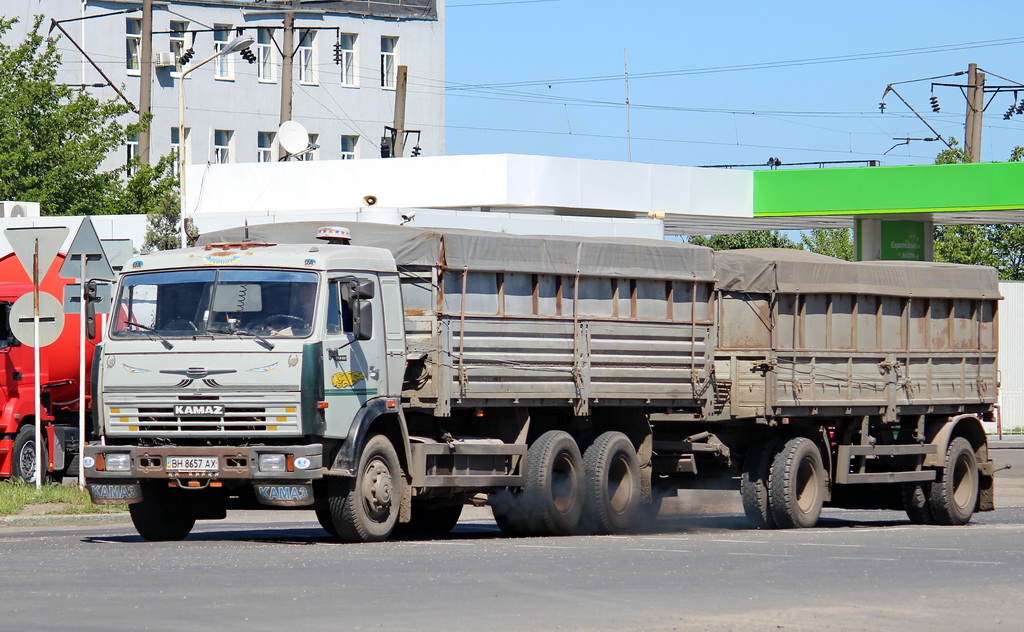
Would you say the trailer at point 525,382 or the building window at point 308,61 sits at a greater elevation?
the building window at point 308,61

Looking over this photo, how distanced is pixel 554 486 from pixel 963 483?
6.30 meters

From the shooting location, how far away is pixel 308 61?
7044 cm

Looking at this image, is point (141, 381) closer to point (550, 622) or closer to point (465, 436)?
point (465, 436)

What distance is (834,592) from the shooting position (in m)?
11.5

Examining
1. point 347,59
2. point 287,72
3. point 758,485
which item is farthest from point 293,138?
point 347,59

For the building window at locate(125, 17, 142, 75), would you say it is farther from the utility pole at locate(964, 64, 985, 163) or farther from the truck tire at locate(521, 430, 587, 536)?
the truck tire at locate(521, 430, 587, 536)

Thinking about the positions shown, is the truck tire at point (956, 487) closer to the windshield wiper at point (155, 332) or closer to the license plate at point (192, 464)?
the license plate at point (192, 464)

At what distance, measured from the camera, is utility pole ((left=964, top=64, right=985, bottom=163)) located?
170ft

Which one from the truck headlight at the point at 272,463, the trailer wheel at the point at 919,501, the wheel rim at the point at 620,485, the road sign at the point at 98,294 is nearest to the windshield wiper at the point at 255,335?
the truck headlight at the point at 272,463

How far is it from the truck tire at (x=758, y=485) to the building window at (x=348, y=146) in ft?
178

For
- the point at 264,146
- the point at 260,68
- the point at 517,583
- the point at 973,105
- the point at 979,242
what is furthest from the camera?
the point at 264,146

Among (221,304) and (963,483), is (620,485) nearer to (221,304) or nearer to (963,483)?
(221,304)

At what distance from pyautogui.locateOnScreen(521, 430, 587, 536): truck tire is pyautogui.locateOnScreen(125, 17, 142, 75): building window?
4986cm

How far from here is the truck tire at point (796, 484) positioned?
18.8 metres
